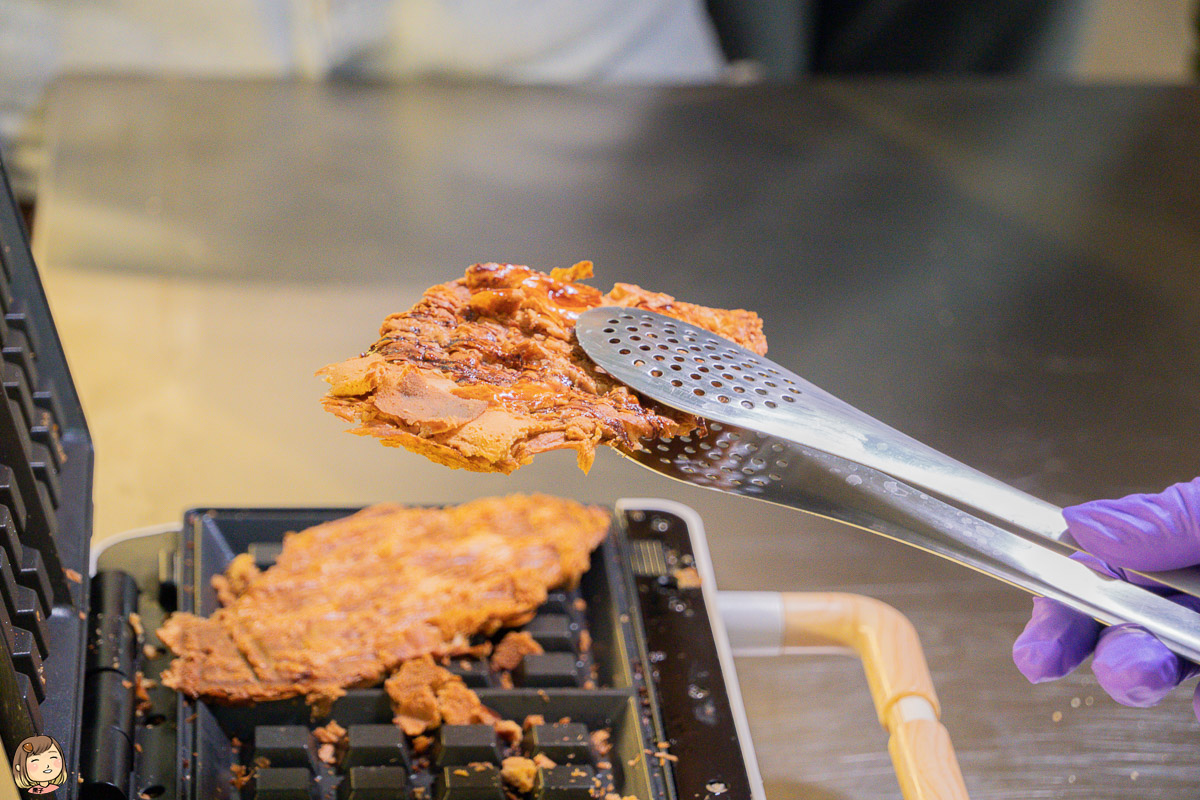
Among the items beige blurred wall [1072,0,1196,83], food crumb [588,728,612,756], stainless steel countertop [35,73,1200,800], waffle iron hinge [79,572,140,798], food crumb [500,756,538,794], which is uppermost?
beige blurred wall [1072,0,1196,83]

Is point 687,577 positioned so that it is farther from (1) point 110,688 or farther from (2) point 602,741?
(1) point 110,688

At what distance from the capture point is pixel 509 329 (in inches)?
44.6

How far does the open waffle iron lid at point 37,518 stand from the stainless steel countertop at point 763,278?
508 millimetres

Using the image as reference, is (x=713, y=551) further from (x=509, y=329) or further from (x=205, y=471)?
(x=205, y=471)

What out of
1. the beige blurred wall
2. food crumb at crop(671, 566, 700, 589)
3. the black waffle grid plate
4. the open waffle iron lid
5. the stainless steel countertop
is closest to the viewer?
the open waffle iron lid

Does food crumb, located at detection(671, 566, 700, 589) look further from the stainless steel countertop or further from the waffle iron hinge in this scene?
the waffle iron hinge

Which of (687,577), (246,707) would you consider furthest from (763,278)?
(246,707)

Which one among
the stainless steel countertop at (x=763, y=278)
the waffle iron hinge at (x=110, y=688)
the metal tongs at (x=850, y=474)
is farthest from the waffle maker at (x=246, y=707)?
the metal tongs at (x=850, y=474)

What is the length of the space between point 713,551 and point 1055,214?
138 centimetres

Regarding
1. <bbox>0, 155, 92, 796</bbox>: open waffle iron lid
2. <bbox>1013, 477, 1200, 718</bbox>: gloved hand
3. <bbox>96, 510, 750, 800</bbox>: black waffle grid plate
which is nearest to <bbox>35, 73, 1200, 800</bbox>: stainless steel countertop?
<bbox>96, 510, 750, 800</bbox>: black waffle grid plate

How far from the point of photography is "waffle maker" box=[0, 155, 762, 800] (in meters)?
1.03

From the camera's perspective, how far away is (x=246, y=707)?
120 centimetres

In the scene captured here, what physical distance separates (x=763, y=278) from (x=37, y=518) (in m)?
1.55

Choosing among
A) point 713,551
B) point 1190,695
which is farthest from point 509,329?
point 1190,695
